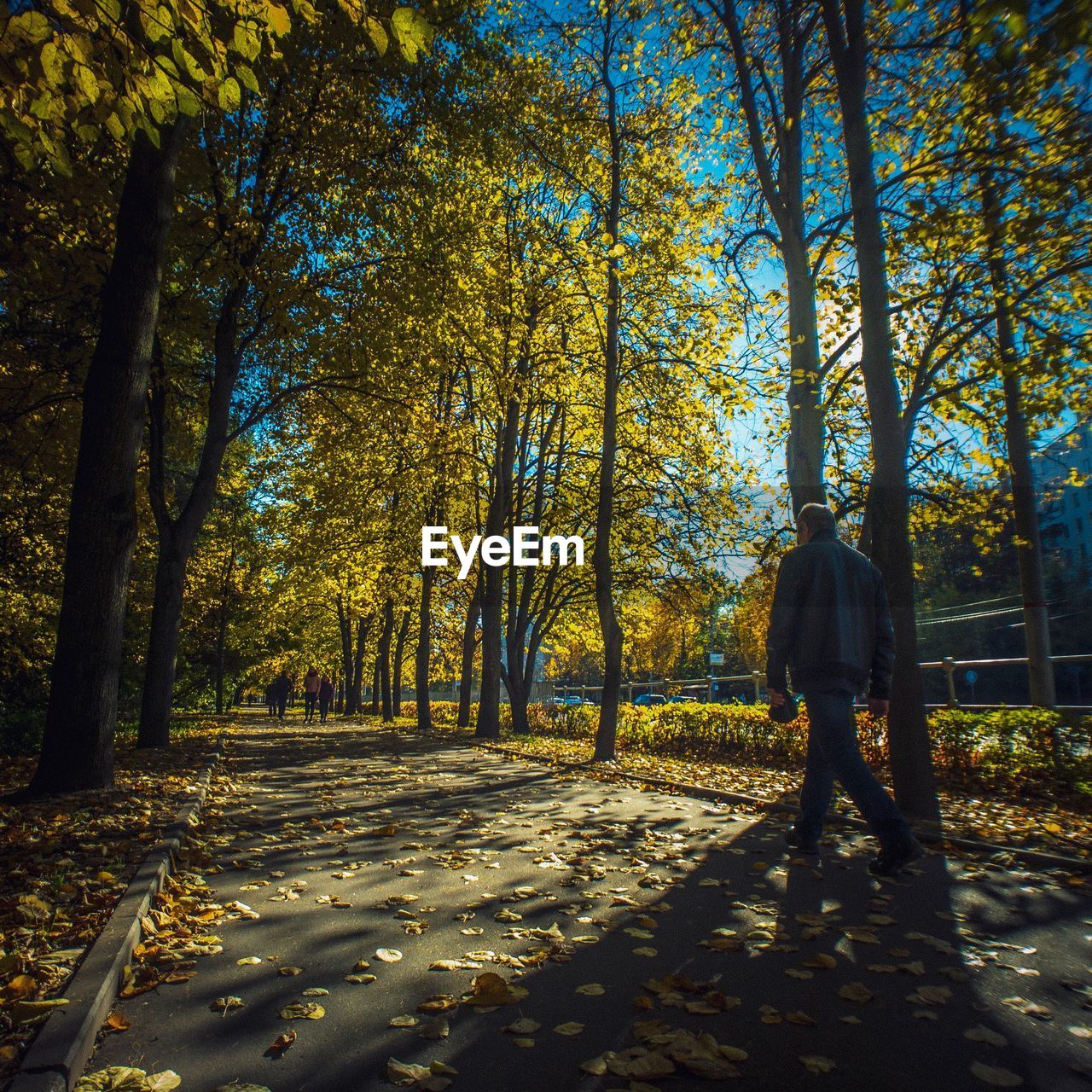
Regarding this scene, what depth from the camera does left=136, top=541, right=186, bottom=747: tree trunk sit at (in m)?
13.2

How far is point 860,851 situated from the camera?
5.81 metres

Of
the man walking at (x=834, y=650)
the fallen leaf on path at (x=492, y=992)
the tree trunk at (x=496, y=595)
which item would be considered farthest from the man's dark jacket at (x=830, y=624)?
the tree trunk at (x=496, y=595)

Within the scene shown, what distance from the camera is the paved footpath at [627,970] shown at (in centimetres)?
260

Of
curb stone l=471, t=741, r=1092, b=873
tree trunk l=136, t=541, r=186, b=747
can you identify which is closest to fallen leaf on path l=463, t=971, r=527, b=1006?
curb stone l=471, t=741, r=1092, b=873

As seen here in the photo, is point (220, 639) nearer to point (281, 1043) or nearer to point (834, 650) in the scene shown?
point (834, 650)

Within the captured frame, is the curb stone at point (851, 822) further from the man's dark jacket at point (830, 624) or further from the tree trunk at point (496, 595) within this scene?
the tree trunk at point (496, 595)

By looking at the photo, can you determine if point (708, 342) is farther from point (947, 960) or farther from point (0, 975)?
point (0, 975)

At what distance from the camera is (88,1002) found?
2.78 metres

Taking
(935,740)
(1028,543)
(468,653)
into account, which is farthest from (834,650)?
(468,653)

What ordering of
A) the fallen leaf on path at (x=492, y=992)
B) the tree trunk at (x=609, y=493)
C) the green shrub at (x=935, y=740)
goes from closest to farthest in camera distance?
the fallen leaf on path at (x=492, y=992)
the green shrub at (x=935, y=740)
the tree trunk at (x=609, y=493)

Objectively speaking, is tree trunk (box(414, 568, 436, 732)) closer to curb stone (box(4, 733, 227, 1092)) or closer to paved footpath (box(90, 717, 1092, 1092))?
paved footpath (box(90, 717, 1092, 1092))

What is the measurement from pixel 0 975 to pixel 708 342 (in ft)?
41.0

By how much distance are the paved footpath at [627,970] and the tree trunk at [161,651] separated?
25.9 feet

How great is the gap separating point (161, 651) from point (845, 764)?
11.9m
